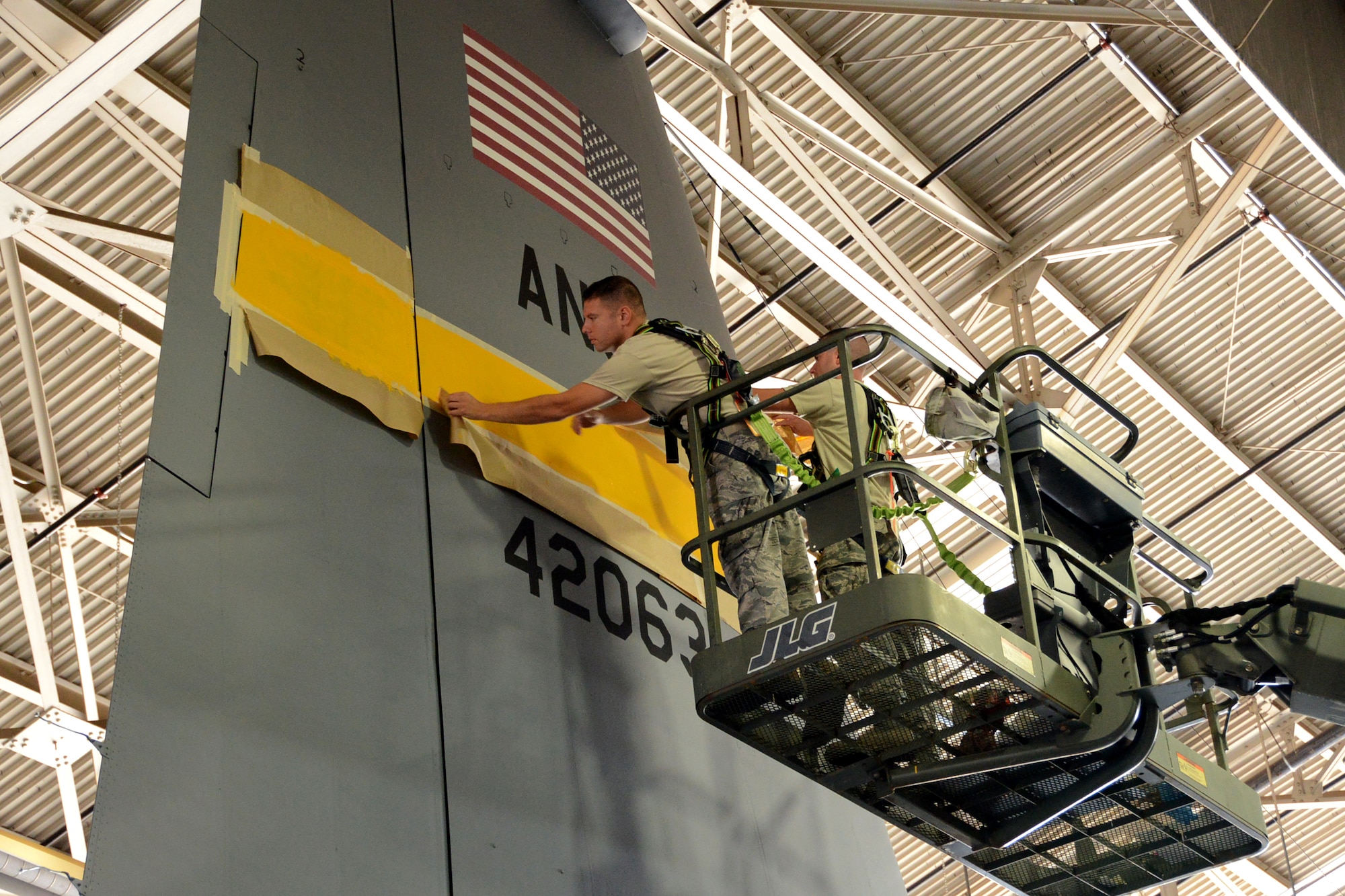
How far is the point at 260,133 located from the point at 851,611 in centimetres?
243

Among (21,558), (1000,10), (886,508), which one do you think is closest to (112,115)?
(21,558)

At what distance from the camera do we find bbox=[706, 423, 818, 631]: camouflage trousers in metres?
4.83

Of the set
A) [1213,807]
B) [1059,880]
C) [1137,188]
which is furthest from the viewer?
[1137,188]

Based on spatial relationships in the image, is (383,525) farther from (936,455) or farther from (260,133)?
(936,455)

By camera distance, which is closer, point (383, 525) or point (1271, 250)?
point (383, 525)

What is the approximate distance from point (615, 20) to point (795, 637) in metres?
4.49

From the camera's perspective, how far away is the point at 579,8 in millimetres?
7527

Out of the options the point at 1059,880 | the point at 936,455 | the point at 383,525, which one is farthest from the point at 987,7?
the point at 383,525

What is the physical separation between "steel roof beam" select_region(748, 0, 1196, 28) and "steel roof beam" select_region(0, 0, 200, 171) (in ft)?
20.3

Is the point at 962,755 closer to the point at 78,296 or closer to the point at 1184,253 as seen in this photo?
the point at 1184,253

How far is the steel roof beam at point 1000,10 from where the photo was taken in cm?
1238

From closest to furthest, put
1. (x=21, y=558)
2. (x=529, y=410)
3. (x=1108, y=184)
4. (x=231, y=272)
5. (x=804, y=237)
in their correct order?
(x=231, y=272) → (x=529, y=410) → (x=804, y=237) → (x=21, y=558) → (x=1108, y=184)

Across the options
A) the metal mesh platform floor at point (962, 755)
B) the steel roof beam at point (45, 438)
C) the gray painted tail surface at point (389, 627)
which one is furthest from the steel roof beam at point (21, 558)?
the metal mesh platform floor at point (962, 755)

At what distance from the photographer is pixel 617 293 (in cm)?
561
